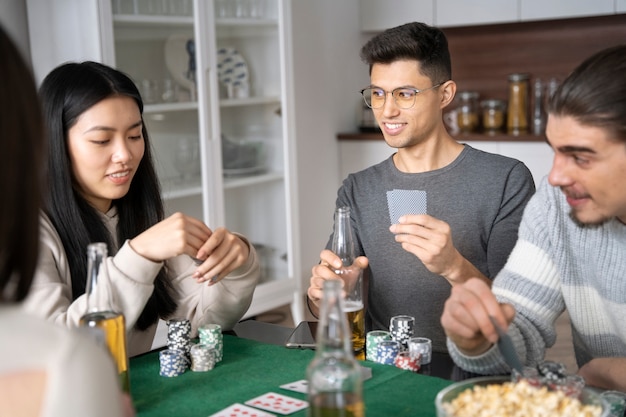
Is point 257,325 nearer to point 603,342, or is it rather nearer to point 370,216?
point 370,216

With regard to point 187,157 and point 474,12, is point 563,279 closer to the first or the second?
point 187,157

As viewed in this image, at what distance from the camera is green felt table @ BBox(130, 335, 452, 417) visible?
138 cm

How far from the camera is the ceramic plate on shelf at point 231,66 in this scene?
4.07m

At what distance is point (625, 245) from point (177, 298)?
1031 mm

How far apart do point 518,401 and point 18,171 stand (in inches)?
29.3

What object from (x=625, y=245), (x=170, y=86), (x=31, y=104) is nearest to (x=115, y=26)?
(x=170, y=86)

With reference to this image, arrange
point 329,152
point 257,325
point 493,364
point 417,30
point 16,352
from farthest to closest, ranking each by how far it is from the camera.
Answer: point 329,152 → point 417,30 → point 257,325 → point 493,364 → point 16,352

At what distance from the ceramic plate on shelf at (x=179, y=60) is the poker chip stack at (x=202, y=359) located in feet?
8.12

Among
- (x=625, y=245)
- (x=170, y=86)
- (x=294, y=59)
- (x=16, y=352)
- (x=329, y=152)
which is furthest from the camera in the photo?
(x=329, y=152)

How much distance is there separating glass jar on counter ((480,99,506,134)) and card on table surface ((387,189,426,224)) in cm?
271

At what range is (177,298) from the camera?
1.97 metres

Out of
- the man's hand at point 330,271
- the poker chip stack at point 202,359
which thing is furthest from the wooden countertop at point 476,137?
the poker chip stack at point 202,359

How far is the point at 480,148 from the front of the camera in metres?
4.63

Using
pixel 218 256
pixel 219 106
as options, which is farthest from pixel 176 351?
pixel 219 106
